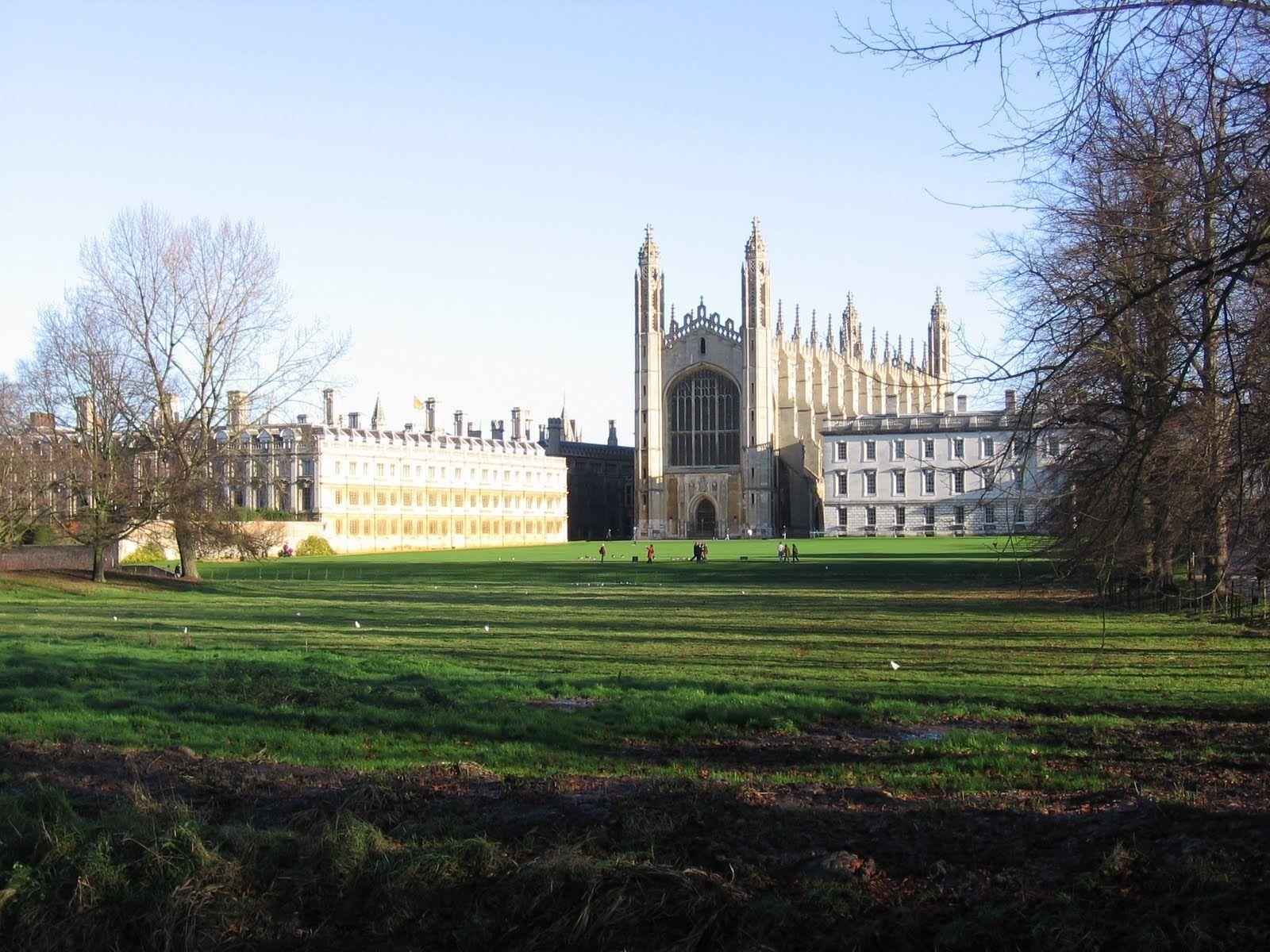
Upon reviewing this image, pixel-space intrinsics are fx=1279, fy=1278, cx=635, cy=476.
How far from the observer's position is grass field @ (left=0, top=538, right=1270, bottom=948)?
274 inches

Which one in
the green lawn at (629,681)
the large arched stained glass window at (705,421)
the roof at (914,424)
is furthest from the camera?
the large arched stained glass window at (705,421)

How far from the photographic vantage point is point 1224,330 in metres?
7.08

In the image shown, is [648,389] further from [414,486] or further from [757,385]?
[414,486]

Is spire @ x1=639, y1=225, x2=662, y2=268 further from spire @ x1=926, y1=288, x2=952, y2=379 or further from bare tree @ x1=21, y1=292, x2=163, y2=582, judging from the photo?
bare tree @ x1=21, y1=292, x2=163, y2=582

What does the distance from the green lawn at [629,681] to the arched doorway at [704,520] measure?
2987 inches

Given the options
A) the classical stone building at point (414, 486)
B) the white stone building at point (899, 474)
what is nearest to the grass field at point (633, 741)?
the classical stone building at point (414, 486)

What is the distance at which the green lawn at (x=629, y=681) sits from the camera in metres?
10.1

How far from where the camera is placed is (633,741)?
1070 cm

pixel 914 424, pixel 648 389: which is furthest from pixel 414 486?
pixel 914 424

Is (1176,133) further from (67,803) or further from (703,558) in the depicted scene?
(703,558)

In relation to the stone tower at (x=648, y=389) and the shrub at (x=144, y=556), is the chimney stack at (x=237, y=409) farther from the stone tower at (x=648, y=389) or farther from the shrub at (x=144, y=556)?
the stone tower at (x=648, y=389)

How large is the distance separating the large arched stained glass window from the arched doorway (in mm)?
3525

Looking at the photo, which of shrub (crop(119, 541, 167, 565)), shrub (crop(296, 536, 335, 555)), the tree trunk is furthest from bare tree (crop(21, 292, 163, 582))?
shrub (crop(296, 536, 335, 555))

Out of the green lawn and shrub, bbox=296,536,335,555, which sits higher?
shrub, bbox=296,536,335,555
